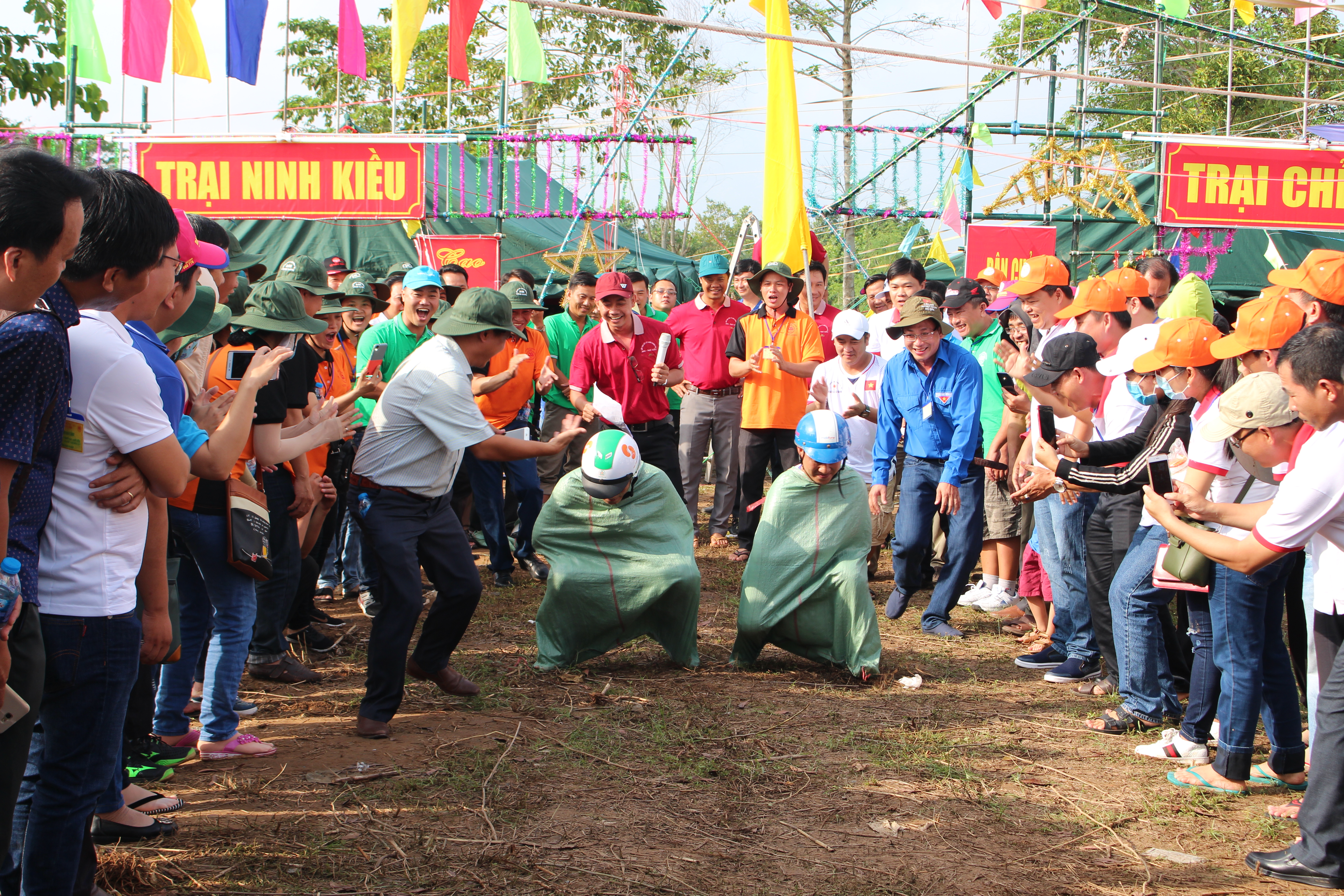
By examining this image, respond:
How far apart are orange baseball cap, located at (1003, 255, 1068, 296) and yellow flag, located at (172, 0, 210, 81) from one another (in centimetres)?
824

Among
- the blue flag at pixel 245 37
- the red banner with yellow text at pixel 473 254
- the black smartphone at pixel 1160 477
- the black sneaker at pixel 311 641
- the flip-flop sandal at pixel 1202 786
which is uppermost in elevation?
the blue flag at pixel 245 37

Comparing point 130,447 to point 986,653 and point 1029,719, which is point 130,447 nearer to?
point 1029,719

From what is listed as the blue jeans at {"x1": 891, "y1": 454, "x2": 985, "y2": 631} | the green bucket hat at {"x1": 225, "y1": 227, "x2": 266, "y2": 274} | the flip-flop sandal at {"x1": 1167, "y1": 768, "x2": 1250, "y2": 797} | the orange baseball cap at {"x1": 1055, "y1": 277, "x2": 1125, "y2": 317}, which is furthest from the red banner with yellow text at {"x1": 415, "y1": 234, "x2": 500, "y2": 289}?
the flip-flop sandal at {"x1": 1167, "y1": 768, "x2": 1250, "y2": 797}

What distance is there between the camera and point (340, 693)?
4883mm

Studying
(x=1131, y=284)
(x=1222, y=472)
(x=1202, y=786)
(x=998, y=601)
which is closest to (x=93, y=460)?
(x=1222, y=472)

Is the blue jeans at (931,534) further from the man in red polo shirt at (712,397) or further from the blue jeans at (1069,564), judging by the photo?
the man in red polo shirt at (712,397)

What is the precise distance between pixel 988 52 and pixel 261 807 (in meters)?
23.0

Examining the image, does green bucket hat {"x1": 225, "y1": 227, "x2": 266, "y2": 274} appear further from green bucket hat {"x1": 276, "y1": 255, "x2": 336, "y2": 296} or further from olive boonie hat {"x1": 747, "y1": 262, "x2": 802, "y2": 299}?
olive boonie hat {"x1": 747, "y1": 262, "x2": 802, "y2": 299}

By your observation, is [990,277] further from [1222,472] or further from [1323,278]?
[1222,472]

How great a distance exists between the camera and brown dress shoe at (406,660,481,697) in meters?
4.70

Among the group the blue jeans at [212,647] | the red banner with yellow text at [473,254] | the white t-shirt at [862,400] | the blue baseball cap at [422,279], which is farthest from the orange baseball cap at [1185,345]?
the red banner with yellow text at [473,254]

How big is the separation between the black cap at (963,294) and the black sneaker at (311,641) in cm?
430

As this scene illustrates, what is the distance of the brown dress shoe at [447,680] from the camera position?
4.70 metres

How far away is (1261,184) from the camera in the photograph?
1220 cm
